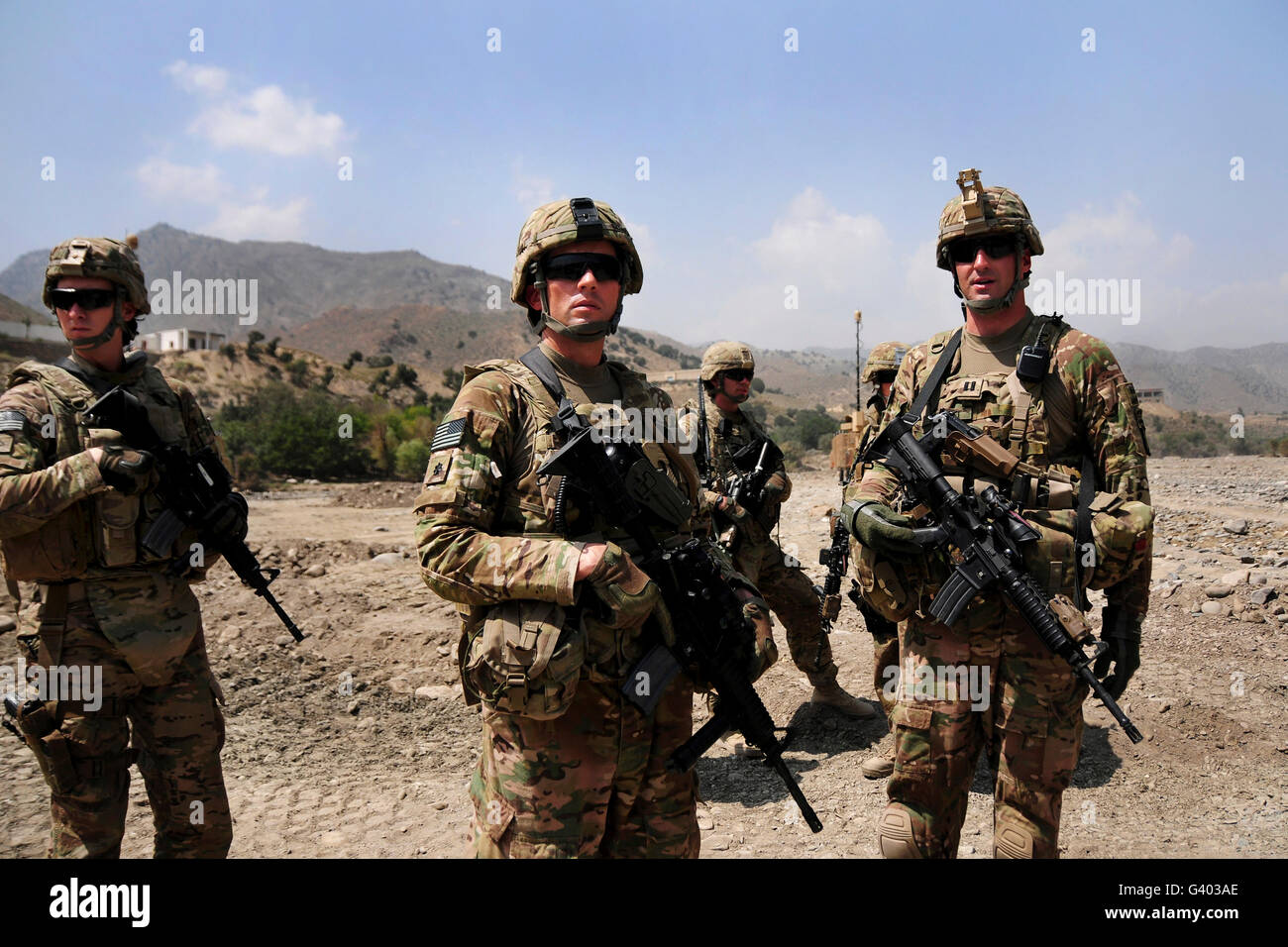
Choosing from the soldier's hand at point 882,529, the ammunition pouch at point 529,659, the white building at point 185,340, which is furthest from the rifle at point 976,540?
the white building at point 185,340

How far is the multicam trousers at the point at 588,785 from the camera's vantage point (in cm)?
246

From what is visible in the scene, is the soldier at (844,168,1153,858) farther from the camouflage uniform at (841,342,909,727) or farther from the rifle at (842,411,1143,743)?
the camouflage uniform at (841,342,909,727)

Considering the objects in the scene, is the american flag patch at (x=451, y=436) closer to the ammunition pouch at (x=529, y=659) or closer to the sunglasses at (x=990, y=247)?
the ammunition pouch at (x=529, y=659)

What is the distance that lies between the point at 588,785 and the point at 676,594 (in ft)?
2.10

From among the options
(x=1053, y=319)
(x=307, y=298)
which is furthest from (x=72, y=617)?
(x=307, y=298)

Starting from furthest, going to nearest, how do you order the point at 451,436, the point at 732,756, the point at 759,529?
the point at 759,529 → the point at 732,756 → the point at 451,436

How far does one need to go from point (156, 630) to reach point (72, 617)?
0.34 meters

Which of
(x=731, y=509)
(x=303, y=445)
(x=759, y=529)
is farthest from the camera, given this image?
(x=303, y=445)

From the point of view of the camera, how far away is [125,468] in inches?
130

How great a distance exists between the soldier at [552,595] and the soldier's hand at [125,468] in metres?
1.64

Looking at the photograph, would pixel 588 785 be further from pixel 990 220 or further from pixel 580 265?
pixel 990 220

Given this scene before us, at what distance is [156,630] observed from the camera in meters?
3.34

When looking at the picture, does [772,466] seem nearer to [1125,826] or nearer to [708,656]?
[1125,826]

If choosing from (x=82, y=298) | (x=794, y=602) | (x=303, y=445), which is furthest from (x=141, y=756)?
(x=303, y=445)
